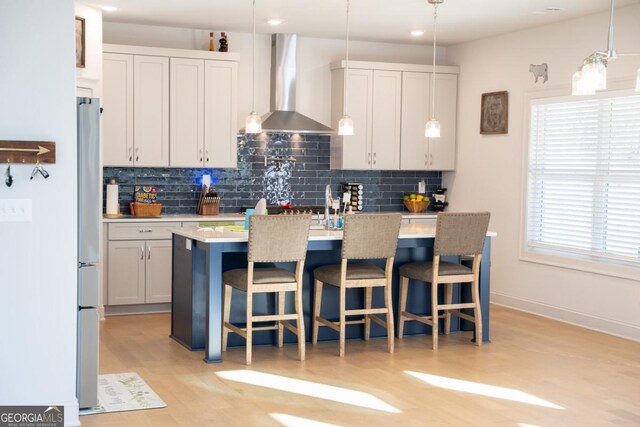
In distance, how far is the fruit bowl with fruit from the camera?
9.00m

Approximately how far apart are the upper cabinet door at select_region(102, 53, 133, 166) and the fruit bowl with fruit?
304cm

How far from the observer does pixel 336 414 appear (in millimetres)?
4625

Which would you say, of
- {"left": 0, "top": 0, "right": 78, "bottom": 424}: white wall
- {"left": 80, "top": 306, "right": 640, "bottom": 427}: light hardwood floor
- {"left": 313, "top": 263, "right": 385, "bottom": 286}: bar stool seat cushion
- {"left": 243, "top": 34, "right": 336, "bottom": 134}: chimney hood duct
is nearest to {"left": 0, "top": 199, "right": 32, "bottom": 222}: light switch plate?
{"left": 0, "top": 0, "right": 78, "bottom": 424}: white wall

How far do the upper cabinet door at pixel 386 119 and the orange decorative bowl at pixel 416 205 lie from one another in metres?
0.45

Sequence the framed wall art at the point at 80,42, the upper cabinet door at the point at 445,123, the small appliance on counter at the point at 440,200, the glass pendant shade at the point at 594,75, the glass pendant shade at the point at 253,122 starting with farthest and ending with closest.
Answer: the small appliance on counter at the point at 440,200 < the upper cabinet door at the point at 445,123 < the framed wall art at the point at 80,42 < the glass pendant shade at the point at 253,122 < the glass pendant shade at the point at 594,75

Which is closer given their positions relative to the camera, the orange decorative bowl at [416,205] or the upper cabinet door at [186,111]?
the upper cabinet door at [186,111]

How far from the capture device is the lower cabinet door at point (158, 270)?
7605 millimetres

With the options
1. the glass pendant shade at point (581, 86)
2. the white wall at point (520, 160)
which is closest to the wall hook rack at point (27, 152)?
the glass pendant shade at point (581, 86)

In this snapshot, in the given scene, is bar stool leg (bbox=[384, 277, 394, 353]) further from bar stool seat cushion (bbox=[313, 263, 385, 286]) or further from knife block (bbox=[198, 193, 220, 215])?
knife block (bbox=[198, 193, 220, 215])

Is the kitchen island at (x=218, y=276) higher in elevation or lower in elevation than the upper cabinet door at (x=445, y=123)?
lower

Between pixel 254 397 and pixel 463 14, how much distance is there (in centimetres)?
400

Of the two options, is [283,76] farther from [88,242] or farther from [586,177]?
[88,242]

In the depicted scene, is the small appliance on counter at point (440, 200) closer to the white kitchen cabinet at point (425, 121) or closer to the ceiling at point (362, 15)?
the white kitchen cabinet at point (425, 121)
